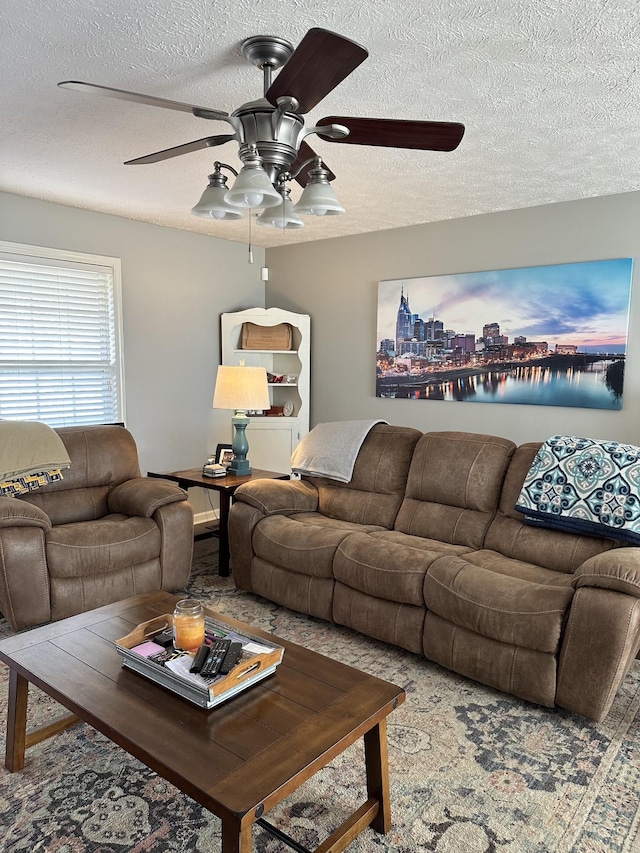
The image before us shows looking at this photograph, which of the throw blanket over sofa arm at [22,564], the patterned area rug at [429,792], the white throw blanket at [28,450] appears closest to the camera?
the patterned area rug at [429,792]

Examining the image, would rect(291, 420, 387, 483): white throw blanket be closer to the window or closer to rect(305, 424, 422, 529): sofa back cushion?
rect(305, 424, 422, 529): sofa back cushion

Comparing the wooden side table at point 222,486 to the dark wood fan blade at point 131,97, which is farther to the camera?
the wooden side table at point 222,486

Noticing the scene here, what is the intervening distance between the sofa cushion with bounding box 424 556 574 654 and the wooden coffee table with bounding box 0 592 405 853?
Result: 0.81 metres

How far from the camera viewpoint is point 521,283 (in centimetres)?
432

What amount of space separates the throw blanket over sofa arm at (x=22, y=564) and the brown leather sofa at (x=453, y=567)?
3.41 ft

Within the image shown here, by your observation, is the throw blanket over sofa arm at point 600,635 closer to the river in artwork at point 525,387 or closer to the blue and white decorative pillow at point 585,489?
the blue and white decorative pillow at point 585,489

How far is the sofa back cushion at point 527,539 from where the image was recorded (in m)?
2.79

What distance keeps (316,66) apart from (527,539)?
227cm

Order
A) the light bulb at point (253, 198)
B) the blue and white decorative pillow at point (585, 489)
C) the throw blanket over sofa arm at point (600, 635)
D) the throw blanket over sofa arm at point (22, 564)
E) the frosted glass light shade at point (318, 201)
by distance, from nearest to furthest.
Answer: the light bulb at point (253, 198), the frosted glass light shade at point (318, 201), the throw blanket over sofa arm at point (600, 635), the blue and white decorative pillow at point (585, 489), the throw blanket over sofa arm at point (22, 564)

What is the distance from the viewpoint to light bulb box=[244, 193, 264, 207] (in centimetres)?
186

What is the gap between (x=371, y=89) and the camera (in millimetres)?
2447

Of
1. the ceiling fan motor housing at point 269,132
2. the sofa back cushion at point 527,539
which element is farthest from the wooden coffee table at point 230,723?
the ceiling fan motor housing at point 269,132

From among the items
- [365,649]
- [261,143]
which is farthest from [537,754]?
[261,143]

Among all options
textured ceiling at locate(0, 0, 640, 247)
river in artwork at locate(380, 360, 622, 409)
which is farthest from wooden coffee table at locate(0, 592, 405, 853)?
river in artwork at locate(380, 360, 622, 409)
